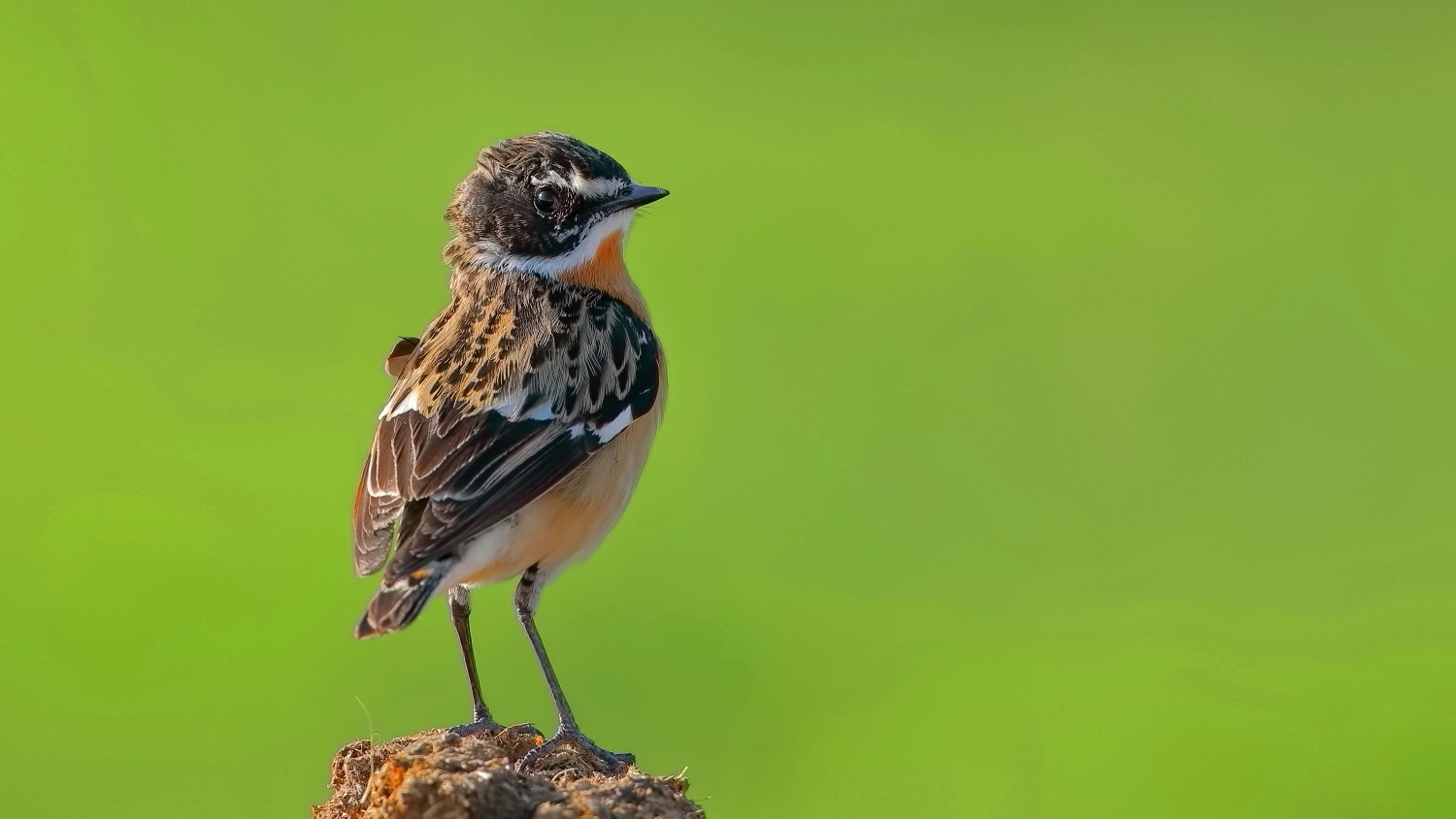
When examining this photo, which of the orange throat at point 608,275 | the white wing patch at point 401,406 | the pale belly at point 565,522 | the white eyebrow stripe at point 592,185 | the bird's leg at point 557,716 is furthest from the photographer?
the orange throat at point 608,275

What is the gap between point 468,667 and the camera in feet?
23.0

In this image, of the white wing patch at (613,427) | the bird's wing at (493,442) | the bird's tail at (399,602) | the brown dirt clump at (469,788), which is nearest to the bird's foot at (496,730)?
the brown dirt clump at (469,788)

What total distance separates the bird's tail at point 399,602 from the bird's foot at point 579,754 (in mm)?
692

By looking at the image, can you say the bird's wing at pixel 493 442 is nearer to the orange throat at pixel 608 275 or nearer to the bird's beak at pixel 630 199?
the orange throat at pixel 608 275

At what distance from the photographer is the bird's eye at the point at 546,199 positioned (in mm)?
7746

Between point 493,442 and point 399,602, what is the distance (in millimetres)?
990

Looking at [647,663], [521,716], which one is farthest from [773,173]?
[521,716]

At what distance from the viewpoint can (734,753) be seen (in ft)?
40.5

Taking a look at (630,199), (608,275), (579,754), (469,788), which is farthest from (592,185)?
(469,788)

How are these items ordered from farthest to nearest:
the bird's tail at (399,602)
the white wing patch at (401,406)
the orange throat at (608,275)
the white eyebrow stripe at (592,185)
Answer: the orange throat at (608,275) < the white eyebrow stripe at (592,185) < the white wing patch at (401,406) < the bird's tail at (399,602)

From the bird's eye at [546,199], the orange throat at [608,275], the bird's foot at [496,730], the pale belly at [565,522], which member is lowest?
the bird's foot at [496,730]

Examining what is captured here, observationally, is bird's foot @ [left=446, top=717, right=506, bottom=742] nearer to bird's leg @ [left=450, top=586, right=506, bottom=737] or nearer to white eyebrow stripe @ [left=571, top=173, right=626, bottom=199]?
bird's leg @ [left=450, top=586, right=506, bottom=737]

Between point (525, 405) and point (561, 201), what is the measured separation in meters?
1.19

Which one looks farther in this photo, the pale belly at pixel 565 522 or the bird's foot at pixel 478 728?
the pale belly at pixel 565 522
